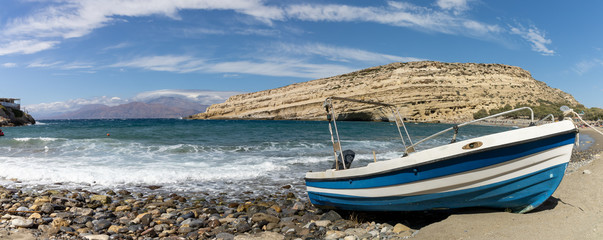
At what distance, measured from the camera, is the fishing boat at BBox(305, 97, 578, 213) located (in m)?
5.14

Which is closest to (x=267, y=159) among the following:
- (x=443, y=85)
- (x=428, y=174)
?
(x=428, y=174)

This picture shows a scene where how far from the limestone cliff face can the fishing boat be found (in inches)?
2783

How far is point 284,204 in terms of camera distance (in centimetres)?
827

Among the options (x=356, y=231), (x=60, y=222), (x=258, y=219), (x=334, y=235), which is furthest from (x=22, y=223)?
(x=356, y=231)

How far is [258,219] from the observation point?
22.4ft

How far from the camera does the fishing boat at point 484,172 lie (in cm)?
514

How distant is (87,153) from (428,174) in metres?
18.2

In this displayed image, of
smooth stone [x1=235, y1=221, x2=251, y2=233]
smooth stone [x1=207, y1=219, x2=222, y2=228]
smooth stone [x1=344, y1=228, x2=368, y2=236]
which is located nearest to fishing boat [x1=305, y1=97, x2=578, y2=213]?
smooth stone [x1=344, y1=228, x2=368, y2=236]

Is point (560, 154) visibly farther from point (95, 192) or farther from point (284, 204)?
point (95, 192)

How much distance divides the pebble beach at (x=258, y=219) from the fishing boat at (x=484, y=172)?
38 centimetres

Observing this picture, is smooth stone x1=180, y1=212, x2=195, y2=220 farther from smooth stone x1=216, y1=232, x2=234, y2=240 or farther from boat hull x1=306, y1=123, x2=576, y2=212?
boat hull x1=306, y1=123, x2=576, y2=212

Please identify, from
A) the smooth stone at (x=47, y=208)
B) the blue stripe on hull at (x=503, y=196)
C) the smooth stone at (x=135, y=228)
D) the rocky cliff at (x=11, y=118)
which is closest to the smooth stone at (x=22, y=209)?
the smooth stone at (x=47, y=208)

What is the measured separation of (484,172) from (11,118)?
91.6 metres

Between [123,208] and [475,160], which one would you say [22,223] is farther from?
[475,160]
